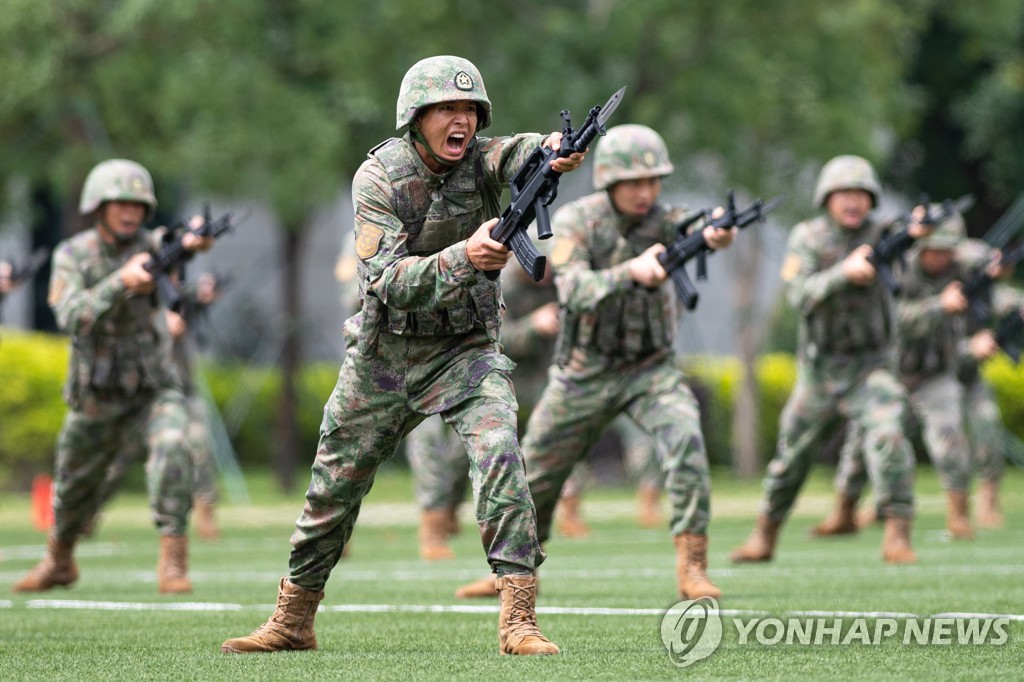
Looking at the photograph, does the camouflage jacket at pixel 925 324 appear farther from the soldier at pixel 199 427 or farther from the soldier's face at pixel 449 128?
the soldier's face at pixel 449 128

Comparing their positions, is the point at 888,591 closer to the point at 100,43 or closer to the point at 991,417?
the point at 991,417

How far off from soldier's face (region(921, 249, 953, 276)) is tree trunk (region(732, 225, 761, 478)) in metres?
11.1

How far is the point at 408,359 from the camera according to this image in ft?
25.3

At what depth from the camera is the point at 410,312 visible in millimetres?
7621

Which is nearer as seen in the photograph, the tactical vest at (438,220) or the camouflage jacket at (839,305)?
the tactical vest at (438,220)

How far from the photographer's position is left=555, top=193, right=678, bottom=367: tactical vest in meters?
10.4

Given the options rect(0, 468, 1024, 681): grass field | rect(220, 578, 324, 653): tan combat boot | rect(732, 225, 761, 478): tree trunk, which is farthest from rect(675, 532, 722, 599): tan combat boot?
rect(732, 225, 761, 478): tree trunk

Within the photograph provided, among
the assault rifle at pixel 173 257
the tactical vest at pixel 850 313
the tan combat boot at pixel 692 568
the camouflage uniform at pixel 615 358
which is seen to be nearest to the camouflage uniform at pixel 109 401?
the assault rifle at pixel 173 257

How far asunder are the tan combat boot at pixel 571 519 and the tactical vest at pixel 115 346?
19.6ft

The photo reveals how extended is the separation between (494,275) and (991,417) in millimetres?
10773

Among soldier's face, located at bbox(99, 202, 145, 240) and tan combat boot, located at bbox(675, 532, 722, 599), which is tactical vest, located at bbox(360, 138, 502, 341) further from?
soldier's face, located at bbox(99, 202, 145, 240)

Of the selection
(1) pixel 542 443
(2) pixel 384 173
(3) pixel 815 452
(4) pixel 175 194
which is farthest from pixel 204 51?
(2) pixel 384 173

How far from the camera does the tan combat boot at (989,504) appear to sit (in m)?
17.1

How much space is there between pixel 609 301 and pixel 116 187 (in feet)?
10.4
